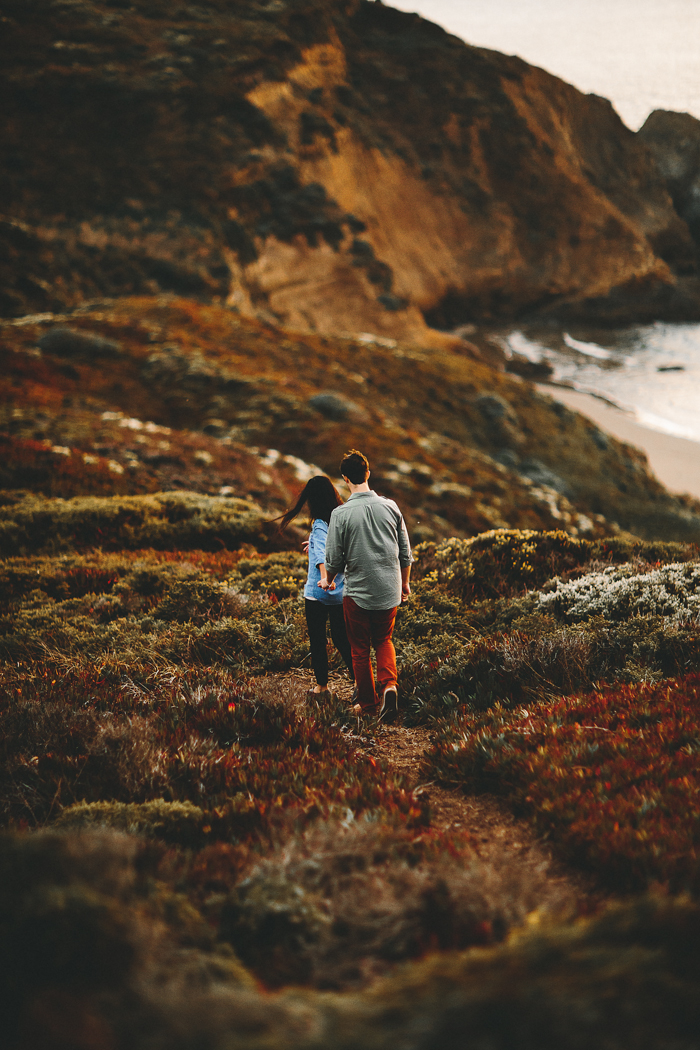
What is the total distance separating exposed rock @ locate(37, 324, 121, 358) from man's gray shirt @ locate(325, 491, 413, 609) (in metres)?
18.8

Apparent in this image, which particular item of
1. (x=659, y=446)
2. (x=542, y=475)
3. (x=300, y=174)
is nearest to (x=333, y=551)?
(x=542, y=475)

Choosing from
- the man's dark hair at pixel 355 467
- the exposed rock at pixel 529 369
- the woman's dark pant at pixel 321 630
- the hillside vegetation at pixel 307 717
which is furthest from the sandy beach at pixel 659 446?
the man's dark hair at pixel 355 467

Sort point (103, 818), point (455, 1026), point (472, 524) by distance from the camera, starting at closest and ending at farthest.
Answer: point (455, 1026), point (103, 818), point (472, 524)

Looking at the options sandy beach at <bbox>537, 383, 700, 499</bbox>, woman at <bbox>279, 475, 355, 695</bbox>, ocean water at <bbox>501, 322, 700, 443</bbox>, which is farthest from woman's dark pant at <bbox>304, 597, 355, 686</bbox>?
ocean water at <bbox>501, 322, 700, 443</bbox>

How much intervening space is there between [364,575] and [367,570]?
0.05m

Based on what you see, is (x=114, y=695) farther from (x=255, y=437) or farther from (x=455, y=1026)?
(x=255, y=437)

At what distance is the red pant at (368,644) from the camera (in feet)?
17.9

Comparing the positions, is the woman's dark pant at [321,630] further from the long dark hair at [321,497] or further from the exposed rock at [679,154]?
the exposed rock at [679,154]

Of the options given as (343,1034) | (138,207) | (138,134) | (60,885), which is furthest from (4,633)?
(138,134)

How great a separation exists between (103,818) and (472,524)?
43.3 ft

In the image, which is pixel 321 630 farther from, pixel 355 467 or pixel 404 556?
pixel 355 467

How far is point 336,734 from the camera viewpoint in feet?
16.2

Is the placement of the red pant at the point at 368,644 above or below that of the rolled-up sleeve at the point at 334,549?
below

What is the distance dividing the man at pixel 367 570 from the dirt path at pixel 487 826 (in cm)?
46
